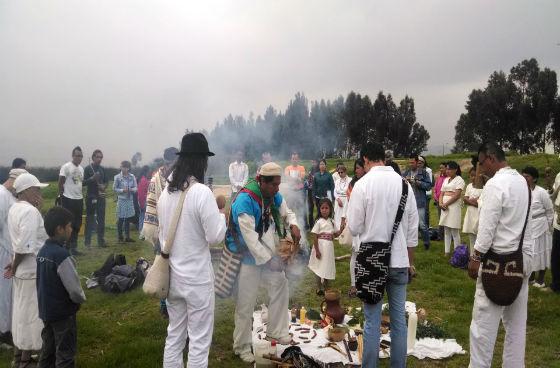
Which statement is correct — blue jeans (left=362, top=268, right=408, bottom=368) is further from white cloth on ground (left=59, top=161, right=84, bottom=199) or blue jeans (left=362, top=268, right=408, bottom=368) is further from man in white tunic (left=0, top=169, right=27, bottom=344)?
white cloth on ground (left=59, top=161, right=84, bottom=199)

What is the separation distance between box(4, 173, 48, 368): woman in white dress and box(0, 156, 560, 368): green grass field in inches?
23.3

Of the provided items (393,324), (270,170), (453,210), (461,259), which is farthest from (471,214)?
(270,170)

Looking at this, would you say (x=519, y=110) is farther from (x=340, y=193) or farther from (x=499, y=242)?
(x=499, y=242)

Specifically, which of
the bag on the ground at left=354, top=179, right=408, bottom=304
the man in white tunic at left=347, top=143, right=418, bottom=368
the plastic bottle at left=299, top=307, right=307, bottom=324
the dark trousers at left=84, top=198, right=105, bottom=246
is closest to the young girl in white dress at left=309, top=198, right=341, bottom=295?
the plastic bottle at left=299, top=307, right=307, bottom=324

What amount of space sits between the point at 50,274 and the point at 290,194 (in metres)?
8.98

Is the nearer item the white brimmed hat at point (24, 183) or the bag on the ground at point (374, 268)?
the bag on the ground at point (374, 268)

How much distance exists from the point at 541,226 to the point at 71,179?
9.21m

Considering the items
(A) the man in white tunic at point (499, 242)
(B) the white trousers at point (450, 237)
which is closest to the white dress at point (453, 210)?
(B) the white trousers at point (450, 237)

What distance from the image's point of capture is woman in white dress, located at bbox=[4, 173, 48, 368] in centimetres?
405

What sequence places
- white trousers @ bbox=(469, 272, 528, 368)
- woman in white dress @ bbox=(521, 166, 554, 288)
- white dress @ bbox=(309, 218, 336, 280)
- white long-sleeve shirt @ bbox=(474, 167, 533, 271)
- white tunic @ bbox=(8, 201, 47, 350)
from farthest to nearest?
1. woman in white dress @ bbox=(521, 166, 554, 288)
2. white dress @ bbox=(309, 218, 336, 280)
3. white tunic @ bbox=(8, 201, 47, 350)
4. white trousers @ bbox=(469, 272, 528, 368)
5. white long-sleeve shirt @ bbox=(474, 167, 533, 271)

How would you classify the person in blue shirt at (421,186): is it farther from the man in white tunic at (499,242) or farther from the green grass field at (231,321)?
the man in white tunic at (499,242)

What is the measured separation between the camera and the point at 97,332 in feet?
17.2

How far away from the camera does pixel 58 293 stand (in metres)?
3.48

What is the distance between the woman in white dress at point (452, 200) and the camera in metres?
8.74
